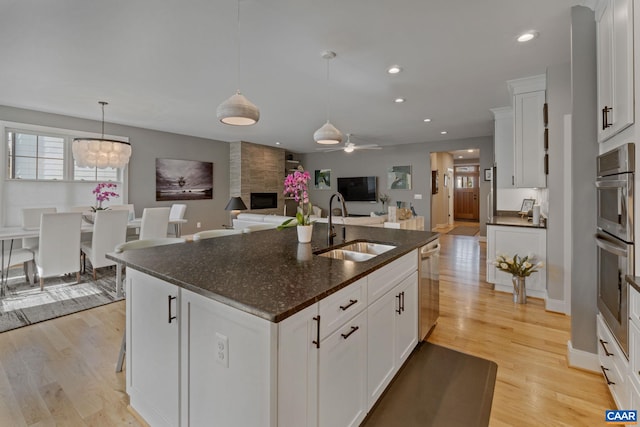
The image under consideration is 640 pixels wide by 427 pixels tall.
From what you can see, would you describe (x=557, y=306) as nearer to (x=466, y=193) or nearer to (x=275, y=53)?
(x=275, y=53)

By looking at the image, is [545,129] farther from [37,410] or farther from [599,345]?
[37,410]

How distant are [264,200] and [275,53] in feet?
19.6

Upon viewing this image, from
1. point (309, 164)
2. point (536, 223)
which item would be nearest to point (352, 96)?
point (536, 223)

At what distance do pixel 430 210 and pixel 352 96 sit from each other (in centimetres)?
490

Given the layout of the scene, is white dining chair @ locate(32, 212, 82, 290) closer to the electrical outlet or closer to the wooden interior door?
the electrical outlet

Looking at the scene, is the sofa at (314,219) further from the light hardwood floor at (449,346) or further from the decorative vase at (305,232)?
the decorative vase at (305,232)

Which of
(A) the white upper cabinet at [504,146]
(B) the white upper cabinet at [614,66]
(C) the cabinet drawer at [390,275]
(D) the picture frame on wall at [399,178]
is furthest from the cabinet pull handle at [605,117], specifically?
(D) the picture frame on wall at [399,178]

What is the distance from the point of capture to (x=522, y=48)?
2.83 meters

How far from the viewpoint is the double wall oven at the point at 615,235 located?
1.46m

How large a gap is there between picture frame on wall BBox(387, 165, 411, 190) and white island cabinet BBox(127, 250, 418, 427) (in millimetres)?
7092

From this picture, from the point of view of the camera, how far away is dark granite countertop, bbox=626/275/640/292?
128 centimetres

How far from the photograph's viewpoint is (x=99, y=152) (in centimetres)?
438

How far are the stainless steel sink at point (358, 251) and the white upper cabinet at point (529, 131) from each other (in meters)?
2.52

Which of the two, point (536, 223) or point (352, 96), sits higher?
point (352, 96)
